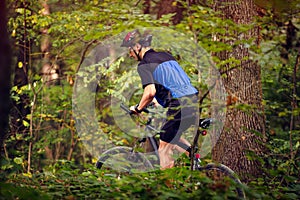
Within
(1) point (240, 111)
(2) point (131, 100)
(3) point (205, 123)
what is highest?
(3) point (205, 123)

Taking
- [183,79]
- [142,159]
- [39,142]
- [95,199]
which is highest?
[183,79]

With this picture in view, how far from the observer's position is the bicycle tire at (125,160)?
6.77 meters

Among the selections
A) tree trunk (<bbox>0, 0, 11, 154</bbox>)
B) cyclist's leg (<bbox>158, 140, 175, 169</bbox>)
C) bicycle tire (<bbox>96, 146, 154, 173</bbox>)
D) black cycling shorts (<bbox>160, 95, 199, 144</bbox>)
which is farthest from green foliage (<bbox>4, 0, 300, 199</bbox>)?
tree trunk (<bbox>0, 0, 11, 154</bbox>)

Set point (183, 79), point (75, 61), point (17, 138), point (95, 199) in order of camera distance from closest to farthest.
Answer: point (95, 199)
point (183, 79)
point (17, 138)
point (75, 61)

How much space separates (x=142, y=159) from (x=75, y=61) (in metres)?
4.97

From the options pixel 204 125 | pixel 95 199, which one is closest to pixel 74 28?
pixel 204 125

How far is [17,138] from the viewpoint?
9.59m

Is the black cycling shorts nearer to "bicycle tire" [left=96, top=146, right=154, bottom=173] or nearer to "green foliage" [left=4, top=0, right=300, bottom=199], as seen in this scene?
"green foliage" [left=4, top=0, right=300, bottom=199]

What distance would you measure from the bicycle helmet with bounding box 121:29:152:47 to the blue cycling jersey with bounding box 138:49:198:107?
23 centimetres

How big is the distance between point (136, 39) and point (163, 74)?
2.21 feet

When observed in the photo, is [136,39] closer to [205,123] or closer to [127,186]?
[205,123]

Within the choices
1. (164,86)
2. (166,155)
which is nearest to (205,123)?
(164,86)

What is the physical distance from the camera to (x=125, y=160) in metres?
6.89

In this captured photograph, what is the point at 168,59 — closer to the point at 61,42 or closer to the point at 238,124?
the point at 238,124
